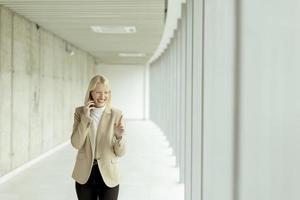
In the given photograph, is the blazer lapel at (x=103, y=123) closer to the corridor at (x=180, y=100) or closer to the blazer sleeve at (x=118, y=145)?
the corridor at (x=180, y=100)

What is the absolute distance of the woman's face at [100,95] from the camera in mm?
3215

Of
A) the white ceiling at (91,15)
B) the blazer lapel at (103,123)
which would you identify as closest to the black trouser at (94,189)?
the blazer lapel at (103,123)

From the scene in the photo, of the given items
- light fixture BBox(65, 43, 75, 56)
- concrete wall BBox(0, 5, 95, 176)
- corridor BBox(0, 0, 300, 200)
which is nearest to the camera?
corridor BBox(0, 0, 300, 200)

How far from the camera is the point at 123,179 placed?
7.78 m

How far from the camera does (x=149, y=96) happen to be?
79.7 feet

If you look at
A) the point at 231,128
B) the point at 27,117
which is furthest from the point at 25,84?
the point at 231,128

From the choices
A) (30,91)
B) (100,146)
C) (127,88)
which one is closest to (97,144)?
(100,146)

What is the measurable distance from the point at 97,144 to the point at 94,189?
0.35 meters

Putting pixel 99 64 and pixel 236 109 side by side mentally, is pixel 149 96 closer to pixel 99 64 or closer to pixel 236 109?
pixel 99 64

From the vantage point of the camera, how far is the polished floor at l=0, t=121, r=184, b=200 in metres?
6.49

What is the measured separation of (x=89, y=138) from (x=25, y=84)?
234 inches

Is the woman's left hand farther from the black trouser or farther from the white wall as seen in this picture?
the white wall

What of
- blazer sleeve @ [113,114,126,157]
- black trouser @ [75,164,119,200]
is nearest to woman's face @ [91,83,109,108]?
blazer sleeve @ [113,114,126,157]

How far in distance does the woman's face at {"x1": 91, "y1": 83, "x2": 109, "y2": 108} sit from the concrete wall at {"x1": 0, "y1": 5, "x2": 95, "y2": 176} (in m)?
4.62
